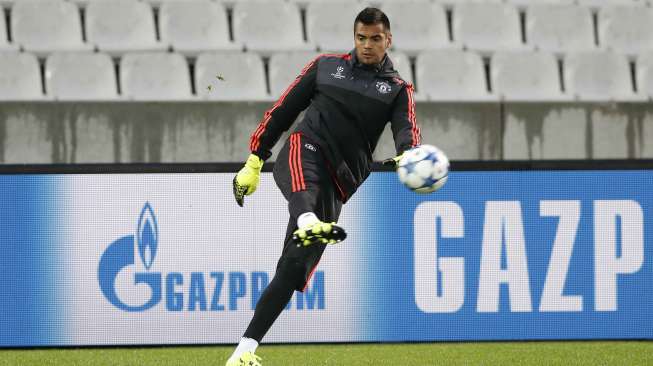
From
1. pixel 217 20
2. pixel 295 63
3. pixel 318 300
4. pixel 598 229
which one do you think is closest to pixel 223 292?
pixel 318 300

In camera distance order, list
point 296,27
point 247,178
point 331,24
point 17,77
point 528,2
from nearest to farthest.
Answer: point 247,178, point 17,77, point 296,27, point 331,24, point 528,2

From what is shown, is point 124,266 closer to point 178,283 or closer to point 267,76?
point 178,283

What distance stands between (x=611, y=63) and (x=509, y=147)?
2261 millimetres

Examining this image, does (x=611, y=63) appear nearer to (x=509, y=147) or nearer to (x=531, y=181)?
(x=509, y=147)

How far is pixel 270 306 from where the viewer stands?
4.57 m

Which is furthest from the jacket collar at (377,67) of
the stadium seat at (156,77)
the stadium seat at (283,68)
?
the stadium seat at (156,77)

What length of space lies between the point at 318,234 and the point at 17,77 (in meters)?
5.88

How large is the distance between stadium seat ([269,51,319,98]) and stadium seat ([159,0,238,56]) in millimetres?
692

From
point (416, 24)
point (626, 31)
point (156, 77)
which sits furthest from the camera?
point (626, 31)

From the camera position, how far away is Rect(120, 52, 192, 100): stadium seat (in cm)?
937

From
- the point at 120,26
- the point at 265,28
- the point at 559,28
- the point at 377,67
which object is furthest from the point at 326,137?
the point at 559,28

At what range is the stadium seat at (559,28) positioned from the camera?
10.8 m

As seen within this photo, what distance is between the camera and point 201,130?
8281mm

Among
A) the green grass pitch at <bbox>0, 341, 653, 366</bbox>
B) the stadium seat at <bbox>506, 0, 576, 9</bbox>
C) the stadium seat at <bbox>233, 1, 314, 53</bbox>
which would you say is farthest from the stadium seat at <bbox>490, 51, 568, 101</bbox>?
the green grass pitch at <bbox>0, 341, 653, 366</bbox>
